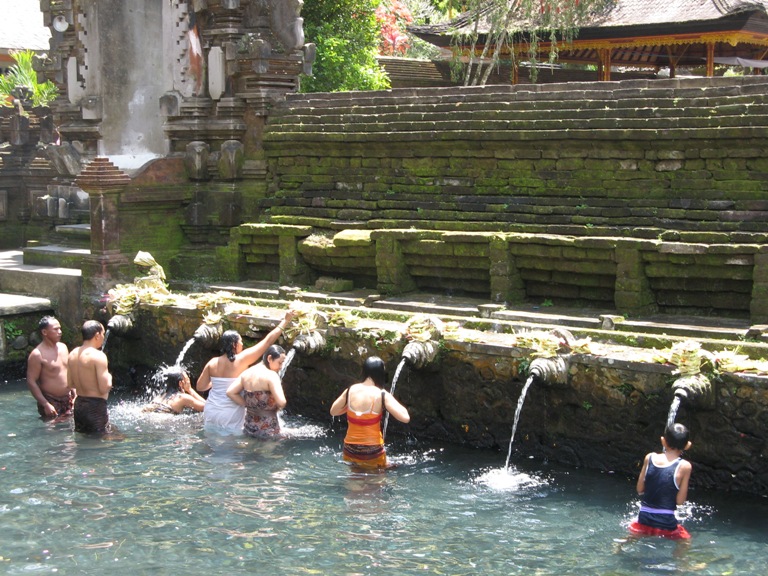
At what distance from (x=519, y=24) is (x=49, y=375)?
523 inches

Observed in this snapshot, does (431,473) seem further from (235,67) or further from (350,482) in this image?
(235,67)

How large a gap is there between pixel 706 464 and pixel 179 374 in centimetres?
548

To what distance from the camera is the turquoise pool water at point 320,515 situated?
7.29m

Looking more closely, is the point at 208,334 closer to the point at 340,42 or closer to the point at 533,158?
the point at 533,158

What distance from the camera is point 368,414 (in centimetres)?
895

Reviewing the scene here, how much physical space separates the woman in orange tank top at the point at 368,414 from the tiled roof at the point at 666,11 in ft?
40.0

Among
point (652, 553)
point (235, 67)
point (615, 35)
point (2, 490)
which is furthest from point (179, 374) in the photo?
point (615, 35)

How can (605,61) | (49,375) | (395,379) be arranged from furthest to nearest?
(605,61) < (49,375) < (395,379)

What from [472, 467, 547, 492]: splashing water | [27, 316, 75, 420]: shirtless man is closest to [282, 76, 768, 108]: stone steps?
[472, 467, 547, 492]: splashing water

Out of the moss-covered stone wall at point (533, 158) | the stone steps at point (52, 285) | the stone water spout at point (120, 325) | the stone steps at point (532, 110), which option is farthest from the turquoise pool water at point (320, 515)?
the stone steps at point (532, 110)

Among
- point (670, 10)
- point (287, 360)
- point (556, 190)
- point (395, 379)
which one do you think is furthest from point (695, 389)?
point (670, 10)

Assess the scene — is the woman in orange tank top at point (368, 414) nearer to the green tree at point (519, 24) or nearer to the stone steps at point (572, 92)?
the stone steps at point (572, 92)

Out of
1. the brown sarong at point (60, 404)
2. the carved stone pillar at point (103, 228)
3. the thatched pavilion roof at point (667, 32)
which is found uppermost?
the thatched pavilion roof at point (667, 32)

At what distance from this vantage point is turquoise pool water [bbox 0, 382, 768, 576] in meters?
7.29
